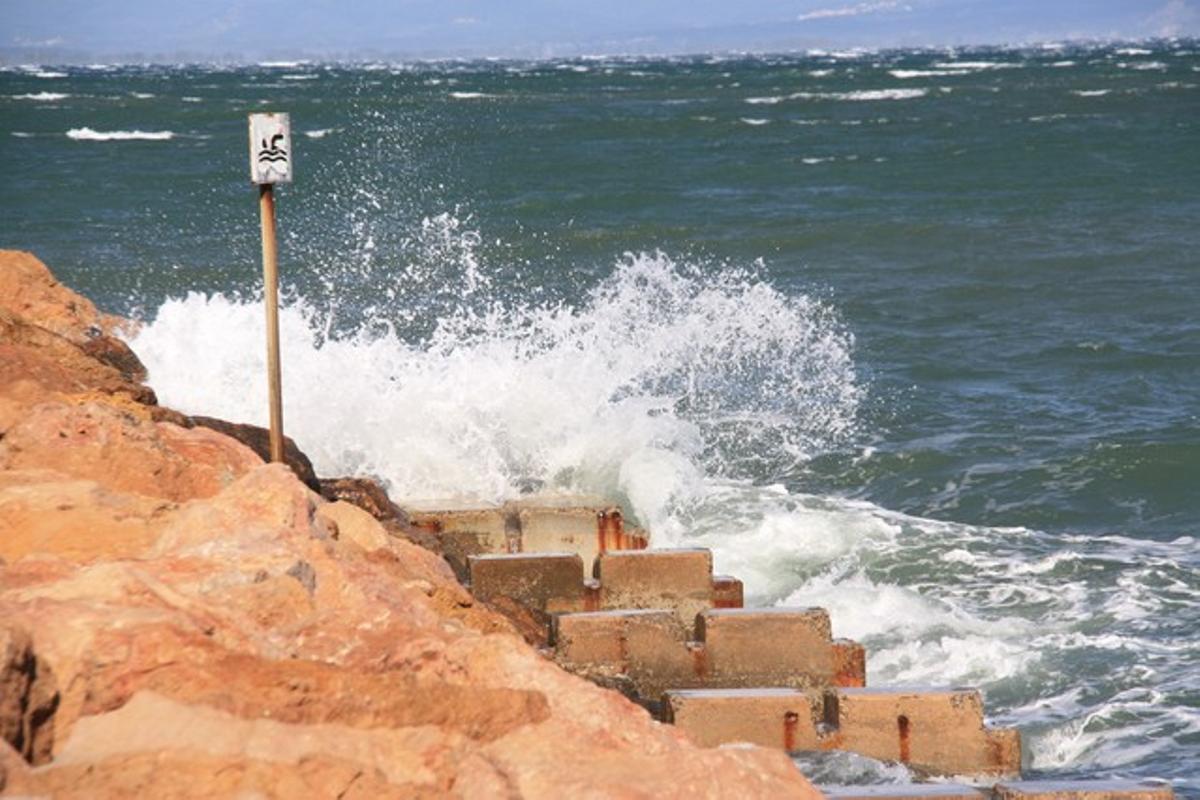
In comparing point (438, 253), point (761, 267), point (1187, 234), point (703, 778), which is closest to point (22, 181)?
point (438, 253)

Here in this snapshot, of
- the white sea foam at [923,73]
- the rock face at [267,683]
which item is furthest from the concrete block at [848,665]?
the white sea foam at [923,73]

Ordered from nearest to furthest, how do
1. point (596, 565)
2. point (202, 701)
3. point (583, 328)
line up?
point (202, 701), point (596, 565), point (583, 328)

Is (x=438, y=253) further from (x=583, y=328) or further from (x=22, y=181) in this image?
(x=22, y=181)

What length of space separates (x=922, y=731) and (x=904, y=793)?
1.32 m

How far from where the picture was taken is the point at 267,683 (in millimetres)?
4648

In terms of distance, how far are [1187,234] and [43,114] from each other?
4217 centimetres

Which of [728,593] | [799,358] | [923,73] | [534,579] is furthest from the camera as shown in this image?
[923,73]

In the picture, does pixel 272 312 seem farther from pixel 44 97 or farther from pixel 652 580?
pixel 44 97

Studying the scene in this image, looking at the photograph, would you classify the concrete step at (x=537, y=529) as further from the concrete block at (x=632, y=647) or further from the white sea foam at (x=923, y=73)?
the white sea foam at (x=923, y=73)

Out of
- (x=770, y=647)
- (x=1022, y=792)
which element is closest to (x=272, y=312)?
(x=770, y=647)

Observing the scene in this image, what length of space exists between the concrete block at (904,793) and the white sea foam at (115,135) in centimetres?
4457

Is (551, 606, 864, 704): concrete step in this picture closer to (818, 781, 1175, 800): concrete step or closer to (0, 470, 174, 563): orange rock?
(818, 781, 1175, 800): concrete step

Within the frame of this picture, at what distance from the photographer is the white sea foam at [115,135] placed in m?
49.1

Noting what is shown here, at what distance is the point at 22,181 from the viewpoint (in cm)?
3712
